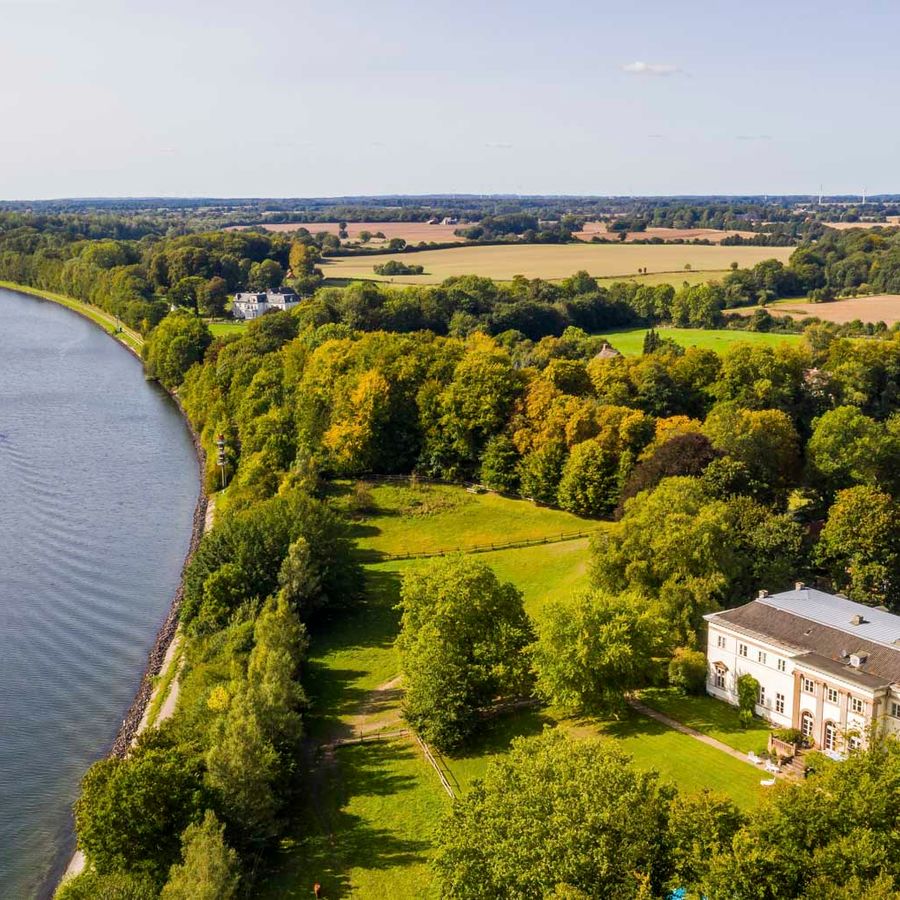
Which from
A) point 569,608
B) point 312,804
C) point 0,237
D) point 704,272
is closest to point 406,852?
point 312,804

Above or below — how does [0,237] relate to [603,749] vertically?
above

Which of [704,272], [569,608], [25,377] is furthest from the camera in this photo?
[704,272]

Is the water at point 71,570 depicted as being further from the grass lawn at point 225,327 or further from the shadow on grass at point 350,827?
the grass lawn at point 225,327

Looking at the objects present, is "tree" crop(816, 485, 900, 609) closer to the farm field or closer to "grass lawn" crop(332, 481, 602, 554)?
"grass lawn" crop(332, 481, 602, 554)

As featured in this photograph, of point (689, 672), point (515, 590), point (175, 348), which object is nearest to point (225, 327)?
point (175, 348)

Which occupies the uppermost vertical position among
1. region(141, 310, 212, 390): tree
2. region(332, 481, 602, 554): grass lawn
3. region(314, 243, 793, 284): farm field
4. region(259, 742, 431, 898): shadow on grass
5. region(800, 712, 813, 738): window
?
region(314, 243, 793, 284): farm field

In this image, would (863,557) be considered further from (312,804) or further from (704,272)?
(704,272)

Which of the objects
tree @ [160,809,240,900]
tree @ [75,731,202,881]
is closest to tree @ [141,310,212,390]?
tree @ [75,731,202,881]

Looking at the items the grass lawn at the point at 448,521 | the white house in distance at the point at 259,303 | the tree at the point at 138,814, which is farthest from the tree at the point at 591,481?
the white house in distance at the point at 259,303
